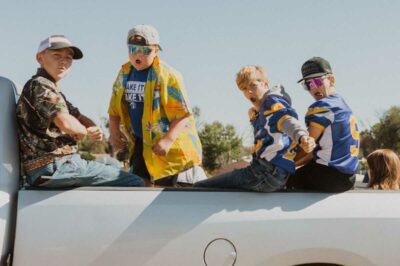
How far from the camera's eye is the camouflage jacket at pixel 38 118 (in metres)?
2.83

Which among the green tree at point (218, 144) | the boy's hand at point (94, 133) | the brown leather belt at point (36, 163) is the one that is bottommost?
the green tree at point (218, 144)

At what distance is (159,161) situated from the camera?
3717 millimetres

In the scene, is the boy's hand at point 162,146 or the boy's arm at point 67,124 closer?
the boy's arm at point 67,124

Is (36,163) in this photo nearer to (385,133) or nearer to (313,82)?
(313,82)

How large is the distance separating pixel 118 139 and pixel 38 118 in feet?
4.10

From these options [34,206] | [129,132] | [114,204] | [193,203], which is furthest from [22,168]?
[129,132]

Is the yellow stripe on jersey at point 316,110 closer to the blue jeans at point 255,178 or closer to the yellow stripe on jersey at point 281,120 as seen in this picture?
the yellow stripe on jersey at point 281,120

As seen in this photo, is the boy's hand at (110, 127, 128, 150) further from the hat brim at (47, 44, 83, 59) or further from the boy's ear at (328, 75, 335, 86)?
the boy's ear at (328, 75, 335, 86)

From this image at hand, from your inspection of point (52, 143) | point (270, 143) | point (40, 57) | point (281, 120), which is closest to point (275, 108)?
point (281, 120)

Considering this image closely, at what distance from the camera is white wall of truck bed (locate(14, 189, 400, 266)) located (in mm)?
2557

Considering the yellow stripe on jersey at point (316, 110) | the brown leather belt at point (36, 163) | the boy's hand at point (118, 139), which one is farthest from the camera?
the boy's hand at point (118, 139)

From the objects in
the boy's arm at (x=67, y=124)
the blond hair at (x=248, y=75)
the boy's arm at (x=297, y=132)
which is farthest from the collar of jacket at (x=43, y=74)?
the boy's arm at (x=297, y=132)

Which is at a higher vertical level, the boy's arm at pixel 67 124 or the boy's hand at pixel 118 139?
the boy's arm at pixel 67 124

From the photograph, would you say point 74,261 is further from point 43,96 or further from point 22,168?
point 43,96
